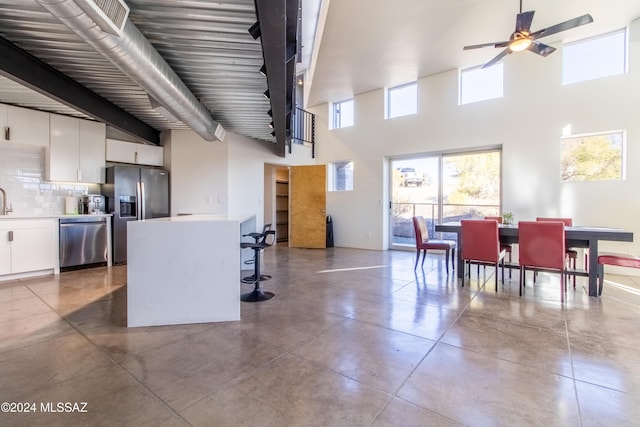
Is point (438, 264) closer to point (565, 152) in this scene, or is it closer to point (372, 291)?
point (372, 291)

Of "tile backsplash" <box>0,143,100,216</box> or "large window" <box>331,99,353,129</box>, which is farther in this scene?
"large window" <box>331,99,353,129</box>

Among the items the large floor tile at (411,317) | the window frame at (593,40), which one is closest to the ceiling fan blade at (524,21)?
the window frame at (593,40)

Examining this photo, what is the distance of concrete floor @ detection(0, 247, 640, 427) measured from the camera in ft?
5.10

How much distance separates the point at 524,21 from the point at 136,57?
13.0 ft

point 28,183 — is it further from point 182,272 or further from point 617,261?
point 617,261

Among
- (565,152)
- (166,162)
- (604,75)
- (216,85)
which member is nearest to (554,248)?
(565,152)

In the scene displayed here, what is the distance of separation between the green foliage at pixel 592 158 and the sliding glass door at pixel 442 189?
1064mm

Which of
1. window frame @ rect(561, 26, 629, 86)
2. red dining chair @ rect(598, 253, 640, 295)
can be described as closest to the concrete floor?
red dining chair @ rect(598, 253, 640, 295)

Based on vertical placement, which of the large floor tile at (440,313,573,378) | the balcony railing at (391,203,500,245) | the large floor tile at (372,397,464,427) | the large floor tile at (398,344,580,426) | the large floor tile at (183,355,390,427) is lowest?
the large floor tile at (183,355,390,427)

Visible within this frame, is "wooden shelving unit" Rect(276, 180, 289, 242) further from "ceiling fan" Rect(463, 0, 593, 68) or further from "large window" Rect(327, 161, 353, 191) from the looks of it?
"ceiling fan" Rect(463, 0, 593, 68)

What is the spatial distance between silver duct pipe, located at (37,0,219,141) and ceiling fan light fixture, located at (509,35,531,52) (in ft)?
12.8

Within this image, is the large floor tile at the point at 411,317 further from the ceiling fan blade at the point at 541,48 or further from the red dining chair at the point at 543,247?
the ceiling fan blade at the point at 541,48

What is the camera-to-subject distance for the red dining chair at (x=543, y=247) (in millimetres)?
3492

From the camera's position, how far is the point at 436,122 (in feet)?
20.7
